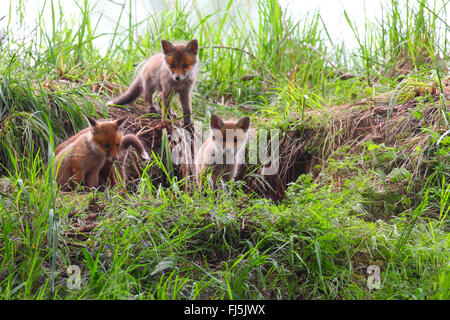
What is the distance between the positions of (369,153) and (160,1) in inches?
186

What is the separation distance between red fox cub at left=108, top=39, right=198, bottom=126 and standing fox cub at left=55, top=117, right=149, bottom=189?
1.04 m

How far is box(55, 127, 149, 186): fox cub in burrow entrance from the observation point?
5379 millimetres

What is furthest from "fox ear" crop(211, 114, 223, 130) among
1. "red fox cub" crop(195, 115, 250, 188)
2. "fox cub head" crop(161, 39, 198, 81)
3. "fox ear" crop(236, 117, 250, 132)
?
Result: "fox cub head" crop(161, 39, 198, 81)

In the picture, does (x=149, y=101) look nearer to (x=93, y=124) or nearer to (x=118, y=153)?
(x=118, y=153)

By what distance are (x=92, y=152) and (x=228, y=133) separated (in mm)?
1559

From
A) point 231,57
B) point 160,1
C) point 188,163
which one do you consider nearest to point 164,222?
point 188,163

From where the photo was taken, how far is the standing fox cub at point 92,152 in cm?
519

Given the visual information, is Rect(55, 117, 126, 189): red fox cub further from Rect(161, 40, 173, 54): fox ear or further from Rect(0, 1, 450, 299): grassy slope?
Rect(161, 40, 173, 54): fox ear

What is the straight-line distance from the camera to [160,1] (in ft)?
27.1

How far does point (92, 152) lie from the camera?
5242 mm

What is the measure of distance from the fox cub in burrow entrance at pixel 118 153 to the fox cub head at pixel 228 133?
892mm

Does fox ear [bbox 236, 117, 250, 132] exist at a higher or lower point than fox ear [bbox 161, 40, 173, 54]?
lower
